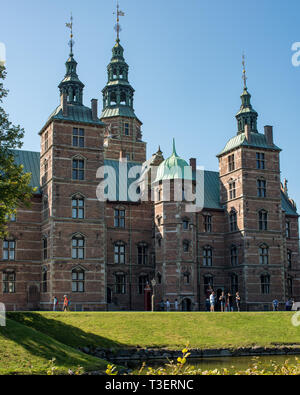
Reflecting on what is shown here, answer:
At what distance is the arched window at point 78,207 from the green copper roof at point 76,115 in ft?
23.1

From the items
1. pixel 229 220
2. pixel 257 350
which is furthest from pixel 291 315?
pixel 229 220

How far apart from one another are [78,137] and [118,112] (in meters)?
22.8

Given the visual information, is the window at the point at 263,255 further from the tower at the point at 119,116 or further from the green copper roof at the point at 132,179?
the tower at the point at 119,116

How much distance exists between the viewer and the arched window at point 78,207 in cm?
4428

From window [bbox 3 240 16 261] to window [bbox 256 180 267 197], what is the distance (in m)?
25.5

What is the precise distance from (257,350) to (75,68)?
1367 inches

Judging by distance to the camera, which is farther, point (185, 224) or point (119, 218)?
point (119, 218)

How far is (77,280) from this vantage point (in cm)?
4316

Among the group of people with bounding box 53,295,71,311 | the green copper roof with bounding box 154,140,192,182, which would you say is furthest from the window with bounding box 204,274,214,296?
the group of people with bounding box 53,295,71,311

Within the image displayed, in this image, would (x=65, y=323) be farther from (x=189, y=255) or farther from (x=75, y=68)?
(x=75, y=68)

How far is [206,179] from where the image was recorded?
194ft

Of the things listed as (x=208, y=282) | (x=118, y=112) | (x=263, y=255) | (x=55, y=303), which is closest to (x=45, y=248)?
(x=55, y=303)

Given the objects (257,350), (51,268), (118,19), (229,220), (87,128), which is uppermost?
(118,19)

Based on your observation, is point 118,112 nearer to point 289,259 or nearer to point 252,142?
point 252,142
